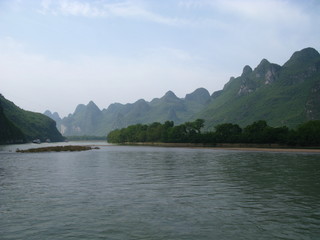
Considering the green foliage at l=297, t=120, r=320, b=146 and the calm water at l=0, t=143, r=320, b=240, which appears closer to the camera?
the calm water at l=0, t=143, r=320, b=240

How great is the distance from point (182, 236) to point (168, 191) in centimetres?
1550

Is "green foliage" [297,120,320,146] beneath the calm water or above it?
above

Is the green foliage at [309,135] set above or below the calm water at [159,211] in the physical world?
above

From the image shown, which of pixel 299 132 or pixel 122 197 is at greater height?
pixel 299 132

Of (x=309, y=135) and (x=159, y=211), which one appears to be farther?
(x=309, y=135)

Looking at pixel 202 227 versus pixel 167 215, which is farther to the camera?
pixel 167 215

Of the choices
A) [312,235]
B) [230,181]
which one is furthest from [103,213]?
[230,181]

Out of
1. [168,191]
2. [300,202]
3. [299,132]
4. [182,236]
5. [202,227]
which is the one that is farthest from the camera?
[299,132]

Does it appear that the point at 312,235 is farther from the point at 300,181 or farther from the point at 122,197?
the point at 300,181

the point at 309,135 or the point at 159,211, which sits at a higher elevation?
the point at 309,135

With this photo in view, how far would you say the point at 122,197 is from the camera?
29.9 meters

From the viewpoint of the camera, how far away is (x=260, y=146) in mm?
169375

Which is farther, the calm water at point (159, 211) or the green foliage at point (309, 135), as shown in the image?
the green foliage at point (309, 135)

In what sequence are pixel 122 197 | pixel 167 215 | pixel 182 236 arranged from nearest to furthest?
pixel 182 236, pixel 167 215, pixel 122 197
